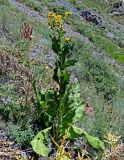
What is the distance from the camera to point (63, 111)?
24.2 feet

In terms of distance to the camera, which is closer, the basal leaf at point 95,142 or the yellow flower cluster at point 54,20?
the basal leaf at point 95,142

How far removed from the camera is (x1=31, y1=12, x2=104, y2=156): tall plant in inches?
277

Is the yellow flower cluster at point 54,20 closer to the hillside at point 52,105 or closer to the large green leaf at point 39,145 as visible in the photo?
the hillside at point 52,105

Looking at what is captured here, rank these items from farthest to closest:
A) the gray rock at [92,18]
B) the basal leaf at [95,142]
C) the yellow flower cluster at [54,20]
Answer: the gray rock at [92,18]
the yellow flower cluster at [54,20]
the basal leaf at [95,142]

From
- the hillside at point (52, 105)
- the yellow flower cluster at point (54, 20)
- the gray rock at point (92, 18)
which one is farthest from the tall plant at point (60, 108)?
the gray rock at point (92, 18)

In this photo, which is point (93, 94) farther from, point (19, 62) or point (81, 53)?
point (81, 53)

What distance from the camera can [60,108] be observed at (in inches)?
287

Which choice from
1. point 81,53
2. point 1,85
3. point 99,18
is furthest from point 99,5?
point 1,85

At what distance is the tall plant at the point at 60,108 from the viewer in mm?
7027

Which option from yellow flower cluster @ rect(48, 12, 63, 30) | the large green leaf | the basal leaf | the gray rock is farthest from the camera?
the gray rock

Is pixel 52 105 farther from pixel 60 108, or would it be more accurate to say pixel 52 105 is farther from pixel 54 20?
pixel 54 20

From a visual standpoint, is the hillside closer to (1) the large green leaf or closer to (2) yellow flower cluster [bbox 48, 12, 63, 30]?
(1) the large green leaf

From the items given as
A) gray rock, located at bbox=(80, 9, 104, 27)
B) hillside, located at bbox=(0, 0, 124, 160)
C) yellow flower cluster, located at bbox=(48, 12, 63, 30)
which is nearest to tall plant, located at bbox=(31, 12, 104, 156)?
hillside, located at bbox=(0, 0, 124, 160)

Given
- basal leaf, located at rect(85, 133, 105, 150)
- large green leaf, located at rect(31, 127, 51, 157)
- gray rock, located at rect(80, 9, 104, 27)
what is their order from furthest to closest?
gray rock, located at rect(80, 9, 104, 27)
basal leaf, located at rect(85, 133, 105, 150)
large green leaf, located at rect(31, 127, 51, 157)
